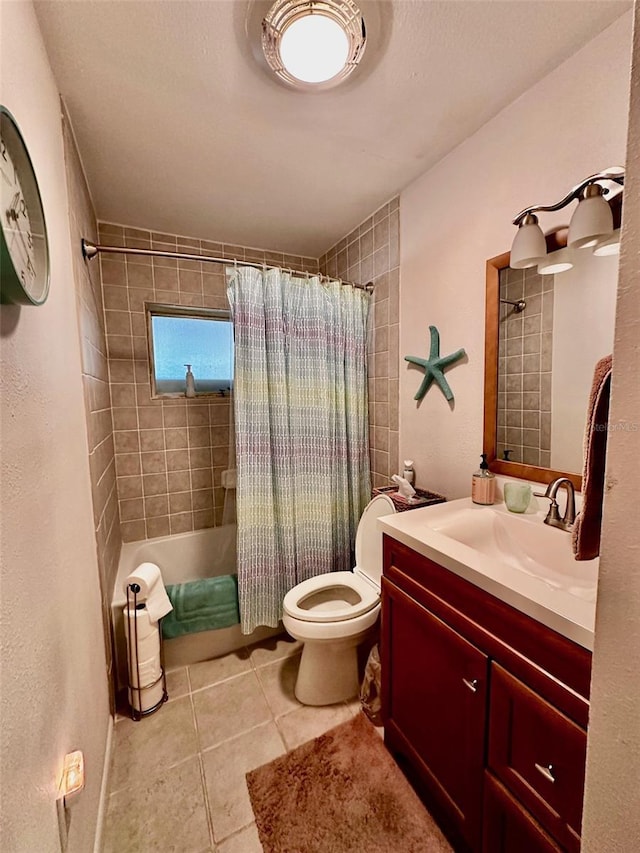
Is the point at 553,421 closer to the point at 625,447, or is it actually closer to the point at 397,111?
the point at 625,447

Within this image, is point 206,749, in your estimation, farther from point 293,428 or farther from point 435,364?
point 435,364

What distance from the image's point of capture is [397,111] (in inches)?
48.5

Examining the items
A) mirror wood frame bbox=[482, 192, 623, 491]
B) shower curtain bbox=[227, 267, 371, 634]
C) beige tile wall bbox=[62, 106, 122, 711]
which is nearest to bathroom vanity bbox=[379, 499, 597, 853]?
mirror wood frame bbox=[482, 192, 623, 491]

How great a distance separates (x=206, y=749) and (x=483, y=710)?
1.13 metres

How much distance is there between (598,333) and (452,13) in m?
1.00

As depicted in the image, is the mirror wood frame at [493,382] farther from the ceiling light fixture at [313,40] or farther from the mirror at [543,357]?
the ceiling light fixture at [313,40]

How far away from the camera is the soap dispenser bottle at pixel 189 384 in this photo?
232cm

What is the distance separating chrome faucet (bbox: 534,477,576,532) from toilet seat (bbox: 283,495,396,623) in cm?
64

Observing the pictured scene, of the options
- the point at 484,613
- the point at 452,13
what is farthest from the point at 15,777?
the point at 452,13

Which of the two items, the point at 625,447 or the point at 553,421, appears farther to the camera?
the point at 553,421

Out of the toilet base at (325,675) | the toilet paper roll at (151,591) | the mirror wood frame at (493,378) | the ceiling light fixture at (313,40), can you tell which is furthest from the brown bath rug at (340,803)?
the ceiling light fixture at (313,40)

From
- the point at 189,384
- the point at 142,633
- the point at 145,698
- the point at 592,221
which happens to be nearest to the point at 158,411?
the point at 189,384

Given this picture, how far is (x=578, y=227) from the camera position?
991mm

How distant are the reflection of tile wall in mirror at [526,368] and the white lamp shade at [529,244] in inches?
3.8
